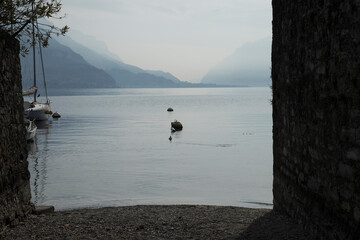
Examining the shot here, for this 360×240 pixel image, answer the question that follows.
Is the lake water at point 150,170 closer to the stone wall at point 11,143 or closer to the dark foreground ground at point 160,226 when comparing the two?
the dark foreground ground at point 160,226

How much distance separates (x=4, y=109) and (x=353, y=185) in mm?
6480

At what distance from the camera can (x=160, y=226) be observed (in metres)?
9.07

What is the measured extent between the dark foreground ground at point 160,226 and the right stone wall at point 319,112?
536 mm

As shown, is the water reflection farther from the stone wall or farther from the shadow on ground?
the shadow on ground

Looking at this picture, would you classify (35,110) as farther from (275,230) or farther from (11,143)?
(275,230)

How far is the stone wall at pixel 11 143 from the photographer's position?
333 inches

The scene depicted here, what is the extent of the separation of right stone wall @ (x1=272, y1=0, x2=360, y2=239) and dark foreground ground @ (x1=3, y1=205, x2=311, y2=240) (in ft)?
1.76

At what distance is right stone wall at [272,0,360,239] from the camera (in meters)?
5.35

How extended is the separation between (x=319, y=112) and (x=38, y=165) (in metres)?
24.8

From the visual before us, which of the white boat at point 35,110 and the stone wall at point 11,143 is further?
the white boat at point 35,110

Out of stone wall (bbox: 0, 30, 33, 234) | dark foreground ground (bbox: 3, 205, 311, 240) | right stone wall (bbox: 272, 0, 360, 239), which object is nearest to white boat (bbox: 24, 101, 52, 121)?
stone wall (bbox: 0, 30, 33, 234)

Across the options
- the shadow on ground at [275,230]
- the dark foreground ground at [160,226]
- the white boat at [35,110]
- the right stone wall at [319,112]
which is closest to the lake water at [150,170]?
the dark foreground ground at [160,226]

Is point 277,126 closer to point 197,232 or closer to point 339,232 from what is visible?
point 197,232

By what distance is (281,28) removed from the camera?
876 centimetres
